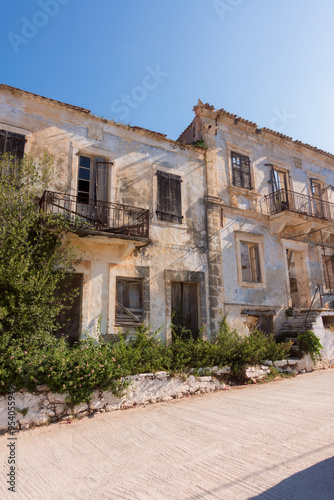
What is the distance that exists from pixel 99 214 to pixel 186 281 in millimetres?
3496

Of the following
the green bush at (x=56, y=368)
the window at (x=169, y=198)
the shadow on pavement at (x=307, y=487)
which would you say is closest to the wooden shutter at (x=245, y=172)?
the window at (x=169, y=198)

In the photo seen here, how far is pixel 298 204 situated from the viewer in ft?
48.6

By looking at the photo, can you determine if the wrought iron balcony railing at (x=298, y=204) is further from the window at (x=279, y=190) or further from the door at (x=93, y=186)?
the door at (x=93, y=186)

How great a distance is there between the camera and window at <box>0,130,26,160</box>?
9117 mm

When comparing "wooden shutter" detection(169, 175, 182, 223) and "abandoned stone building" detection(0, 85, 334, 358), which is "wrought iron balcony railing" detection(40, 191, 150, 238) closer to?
"abandoned stone building" detection(0, 85, 334, 358)

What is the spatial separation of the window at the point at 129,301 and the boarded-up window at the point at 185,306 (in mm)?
1244

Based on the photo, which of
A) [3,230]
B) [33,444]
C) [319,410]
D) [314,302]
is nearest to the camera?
[33,444]

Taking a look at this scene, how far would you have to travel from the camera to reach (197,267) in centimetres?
1136

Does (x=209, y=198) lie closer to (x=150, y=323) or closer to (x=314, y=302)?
(x=150, y=323)

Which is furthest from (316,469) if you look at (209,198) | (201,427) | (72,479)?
(209,198)

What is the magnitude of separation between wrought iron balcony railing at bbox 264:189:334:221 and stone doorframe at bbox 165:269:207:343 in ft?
15.5

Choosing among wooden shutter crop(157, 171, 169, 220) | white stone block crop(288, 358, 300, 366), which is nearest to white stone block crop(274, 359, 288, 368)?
white stone block crop(288, 358, 300, 366)

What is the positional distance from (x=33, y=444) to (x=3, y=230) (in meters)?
4.24

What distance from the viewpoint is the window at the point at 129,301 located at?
9.68m
